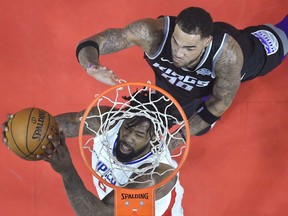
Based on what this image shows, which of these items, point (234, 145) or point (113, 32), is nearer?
point (113, 32)

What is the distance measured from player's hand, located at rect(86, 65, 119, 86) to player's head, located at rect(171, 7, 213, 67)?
15.3 inches

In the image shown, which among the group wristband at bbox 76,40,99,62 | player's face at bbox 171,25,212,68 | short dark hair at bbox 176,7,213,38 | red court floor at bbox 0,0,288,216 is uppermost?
short dark hair at bbox 176,7,213,38

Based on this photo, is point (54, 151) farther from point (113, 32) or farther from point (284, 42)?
point (284, 42)

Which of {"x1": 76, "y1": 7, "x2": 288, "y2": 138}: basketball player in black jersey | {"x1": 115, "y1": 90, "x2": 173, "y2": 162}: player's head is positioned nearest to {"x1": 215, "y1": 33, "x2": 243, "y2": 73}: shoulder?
{"x1": 76, "y1": 7, "x2": 288, "y2": 138}: basketball player in black jersey

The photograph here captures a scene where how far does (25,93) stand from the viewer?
309 centimetres

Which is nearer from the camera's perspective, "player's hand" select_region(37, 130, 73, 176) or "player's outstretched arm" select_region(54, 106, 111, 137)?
"player's hand" select_region(37, 130, 73, 176)

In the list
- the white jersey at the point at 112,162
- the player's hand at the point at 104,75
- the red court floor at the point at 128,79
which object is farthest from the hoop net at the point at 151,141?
the red court floor at the point at 128,79

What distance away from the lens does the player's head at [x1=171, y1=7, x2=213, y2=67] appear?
192 centimetres

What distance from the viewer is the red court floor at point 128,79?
2967 millimetres

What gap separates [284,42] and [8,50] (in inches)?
71.3

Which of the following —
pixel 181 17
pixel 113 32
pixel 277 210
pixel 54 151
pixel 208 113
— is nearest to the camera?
pixel 54 151

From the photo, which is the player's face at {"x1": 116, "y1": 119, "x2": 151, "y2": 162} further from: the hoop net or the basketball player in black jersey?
the basketball player in black jersey

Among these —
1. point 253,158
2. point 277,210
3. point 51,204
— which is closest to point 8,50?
point 51,204

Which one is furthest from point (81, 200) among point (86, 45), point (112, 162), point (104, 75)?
point (86, 45)
